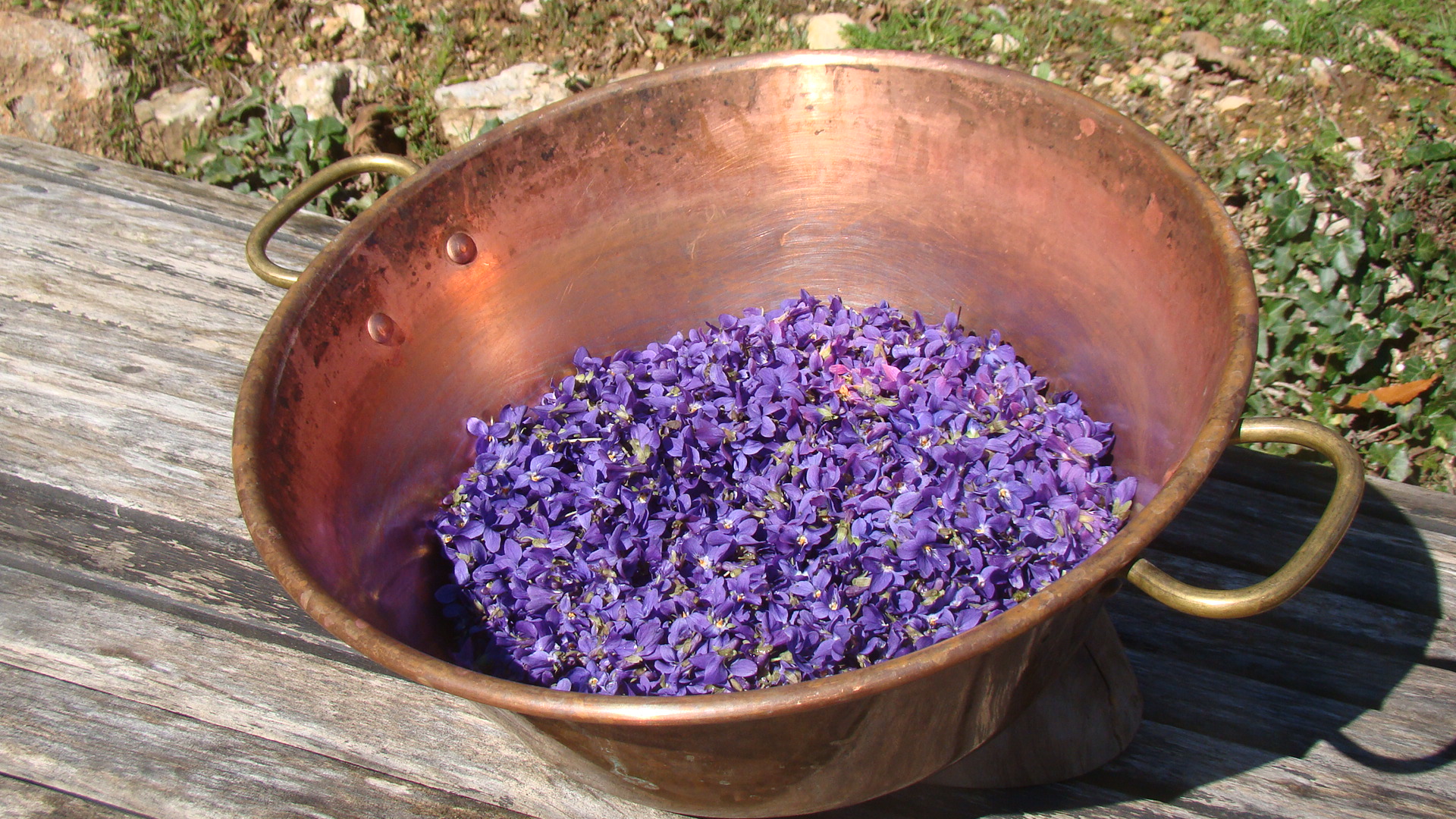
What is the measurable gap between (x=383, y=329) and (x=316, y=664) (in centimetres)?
53

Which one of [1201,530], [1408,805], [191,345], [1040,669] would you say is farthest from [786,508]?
[191,345]

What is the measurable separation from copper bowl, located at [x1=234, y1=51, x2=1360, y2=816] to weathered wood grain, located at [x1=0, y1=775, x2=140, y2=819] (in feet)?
1.55

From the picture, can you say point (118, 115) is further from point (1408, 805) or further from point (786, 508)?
point (1408, 805)

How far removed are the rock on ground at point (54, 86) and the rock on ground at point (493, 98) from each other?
1119 mm

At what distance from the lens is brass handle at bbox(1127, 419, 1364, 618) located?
3.26 feet

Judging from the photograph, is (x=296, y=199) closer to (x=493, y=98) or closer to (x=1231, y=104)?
(x=493, y=98)

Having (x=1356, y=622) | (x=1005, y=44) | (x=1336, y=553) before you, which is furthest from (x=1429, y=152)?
(x=1356, y=622)

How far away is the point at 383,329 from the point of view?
1437mm

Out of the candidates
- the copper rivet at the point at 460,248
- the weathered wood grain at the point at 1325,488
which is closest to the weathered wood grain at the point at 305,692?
the weathered wood grain at the point at 1325,488

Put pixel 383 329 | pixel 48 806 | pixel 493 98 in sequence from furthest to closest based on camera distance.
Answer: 1. pixel 493 98
2. pixel 383 329
3. pixel 48 806

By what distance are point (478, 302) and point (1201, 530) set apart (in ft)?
4.10

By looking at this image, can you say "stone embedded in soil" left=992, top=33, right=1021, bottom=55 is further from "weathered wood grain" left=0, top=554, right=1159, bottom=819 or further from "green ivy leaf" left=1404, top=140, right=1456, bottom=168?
"weathered wood grain" left=0, top=554, right=1159, bottom=819

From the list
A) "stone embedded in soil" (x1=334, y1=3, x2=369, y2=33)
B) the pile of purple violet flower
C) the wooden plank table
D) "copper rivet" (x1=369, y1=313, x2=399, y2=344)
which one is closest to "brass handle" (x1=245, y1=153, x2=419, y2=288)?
"copper rivet" (x1=369, y1=313, x2=399, y2=344)

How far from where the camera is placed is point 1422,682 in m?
1.46
